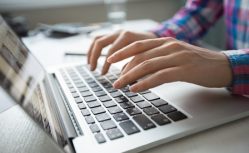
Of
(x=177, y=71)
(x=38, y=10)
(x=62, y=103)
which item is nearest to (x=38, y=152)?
(x=62, y=103)

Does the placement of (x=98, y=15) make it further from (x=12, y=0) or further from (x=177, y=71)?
(x=177, y=71)

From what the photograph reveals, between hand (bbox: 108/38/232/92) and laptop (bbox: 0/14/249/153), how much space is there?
0.03 m

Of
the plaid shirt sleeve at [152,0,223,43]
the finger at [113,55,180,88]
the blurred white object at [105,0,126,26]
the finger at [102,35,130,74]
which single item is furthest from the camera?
the blurred white object at [105,0,126,26]

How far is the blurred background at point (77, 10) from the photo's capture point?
130cm

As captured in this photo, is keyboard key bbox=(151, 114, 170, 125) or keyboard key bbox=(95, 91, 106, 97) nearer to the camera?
keyboard key bbox=(151, 114, 170, 125)

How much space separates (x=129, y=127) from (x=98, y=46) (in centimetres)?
32

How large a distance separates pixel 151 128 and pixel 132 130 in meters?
0.03

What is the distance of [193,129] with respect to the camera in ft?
1.18

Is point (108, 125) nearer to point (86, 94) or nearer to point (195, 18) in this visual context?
point (86, 94)

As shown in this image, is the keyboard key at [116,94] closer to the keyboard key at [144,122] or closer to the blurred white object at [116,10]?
the keyboard key at [144,122]

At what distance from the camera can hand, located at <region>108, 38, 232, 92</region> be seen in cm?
42

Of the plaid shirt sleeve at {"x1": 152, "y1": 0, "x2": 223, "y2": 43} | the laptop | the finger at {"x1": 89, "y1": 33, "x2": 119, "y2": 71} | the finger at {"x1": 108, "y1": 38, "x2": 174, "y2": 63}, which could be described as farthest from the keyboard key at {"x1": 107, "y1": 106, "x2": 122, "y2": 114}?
the plaid shirt sleeve at {"x1": 152, "y1": 0, "x2": 223, "y2": 43}

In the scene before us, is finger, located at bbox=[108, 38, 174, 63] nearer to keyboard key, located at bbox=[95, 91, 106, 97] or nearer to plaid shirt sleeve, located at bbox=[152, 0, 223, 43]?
keyboard key, located at bbox=[95, 91, 106, 97]

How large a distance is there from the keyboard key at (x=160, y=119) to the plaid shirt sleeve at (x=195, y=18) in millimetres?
558
